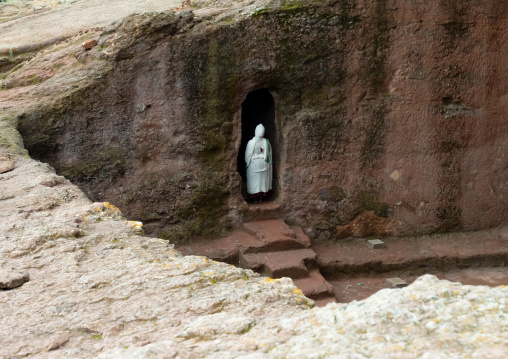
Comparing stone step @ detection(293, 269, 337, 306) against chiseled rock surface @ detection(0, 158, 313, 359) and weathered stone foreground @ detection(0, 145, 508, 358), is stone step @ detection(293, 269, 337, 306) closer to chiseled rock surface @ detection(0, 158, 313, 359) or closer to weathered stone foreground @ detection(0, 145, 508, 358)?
weathered stone foreground @ detection(0, 145, 508, 358)

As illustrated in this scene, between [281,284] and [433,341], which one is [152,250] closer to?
[281,284]

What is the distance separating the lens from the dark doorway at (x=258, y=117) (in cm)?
1095

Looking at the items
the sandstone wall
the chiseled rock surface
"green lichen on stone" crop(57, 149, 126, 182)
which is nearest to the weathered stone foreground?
the chiseled rock surface

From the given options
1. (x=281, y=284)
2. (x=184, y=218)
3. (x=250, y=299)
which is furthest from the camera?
(x=184, y=218)

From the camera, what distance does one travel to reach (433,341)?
2.03 metres

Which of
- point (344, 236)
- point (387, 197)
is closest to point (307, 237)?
point (344, 236)

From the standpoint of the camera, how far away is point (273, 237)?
9773 millimetres

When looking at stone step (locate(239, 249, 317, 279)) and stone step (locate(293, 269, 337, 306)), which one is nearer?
stone step (locate(293, 269, 337, 306))

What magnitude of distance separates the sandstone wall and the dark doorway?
0.56 meters

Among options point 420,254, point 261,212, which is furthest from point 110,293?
point 420,254

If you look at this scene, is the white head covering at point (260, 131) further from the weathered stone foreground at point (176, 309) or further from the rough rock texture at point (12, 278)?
the rough rock texture at point (12, 278)

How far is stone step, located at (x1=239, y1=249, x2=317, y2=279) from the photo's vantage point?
9.06 metres

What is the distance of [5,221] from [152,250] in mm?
1400

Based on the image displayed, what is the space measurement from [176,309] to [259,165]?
762cm
